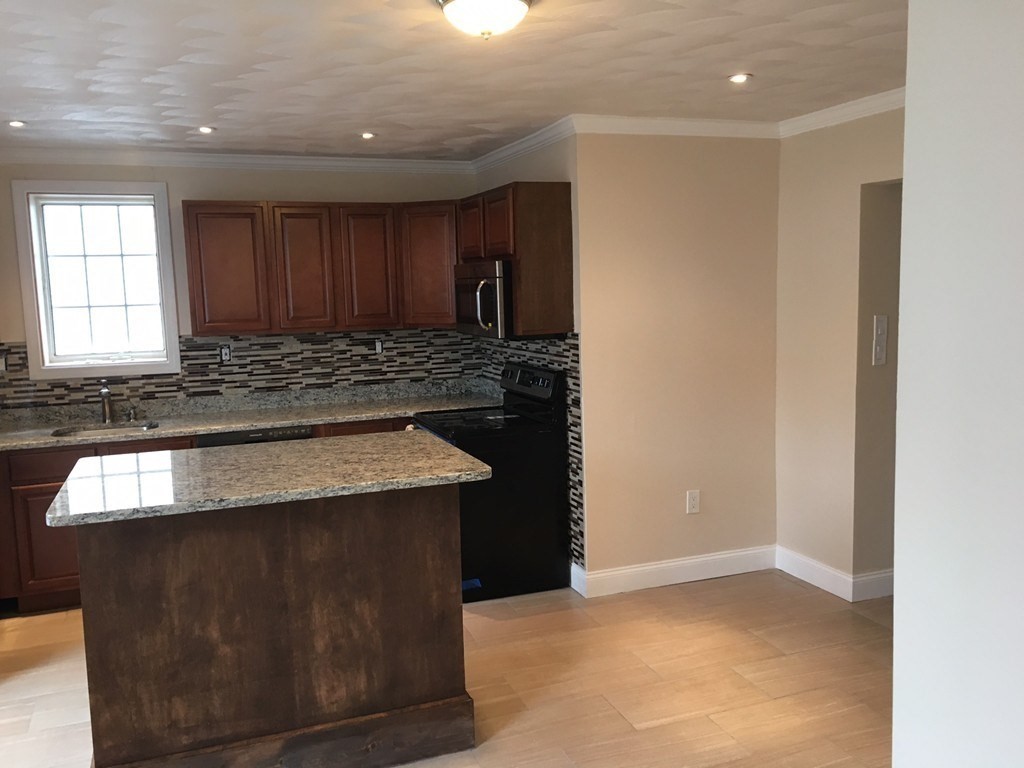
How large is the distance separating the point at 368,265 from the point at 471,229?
691 mm

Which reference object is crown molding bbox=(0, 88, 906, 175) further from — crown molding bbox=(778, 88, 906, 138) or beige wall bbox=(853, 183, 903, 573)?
beige wall bbox=(853, 183, 903, 573)

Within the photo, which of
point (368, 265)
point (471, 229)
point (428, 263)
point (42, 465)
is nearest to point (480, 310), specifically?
point (471, 229)

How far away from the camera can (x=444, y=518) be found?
8.98ft

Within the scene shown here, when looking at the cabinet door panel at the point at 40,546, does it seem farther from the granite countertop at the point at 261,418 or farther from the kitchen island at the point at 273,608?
the kitchen island at the point at 273,608

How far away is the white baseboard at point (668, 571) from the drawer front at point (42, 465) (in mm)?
2615

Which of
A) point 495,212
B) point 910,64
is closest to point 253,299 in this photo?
point 495,212

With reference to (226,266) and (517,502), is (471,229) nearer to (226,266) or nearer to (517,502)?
(226,266)

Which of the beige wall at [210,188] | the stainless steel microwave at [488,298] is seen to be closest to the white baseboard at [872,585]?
the stainless steel microwave at [488,298]

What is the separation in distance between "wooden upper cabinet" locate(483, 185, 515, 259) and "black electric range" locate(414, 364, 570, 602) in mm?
698

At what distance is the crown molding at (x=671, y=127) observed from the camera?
3.88 m

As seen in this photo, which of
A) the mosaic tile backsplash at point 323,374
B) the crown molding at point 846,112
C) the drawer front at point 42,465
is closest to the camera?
the crown molding at point 846,112

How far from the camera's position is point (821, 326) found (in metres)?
4.06

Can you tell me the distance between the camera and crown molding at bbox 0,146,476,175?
14.4ft

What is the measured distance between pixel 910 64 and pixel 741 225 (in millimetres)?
2864
